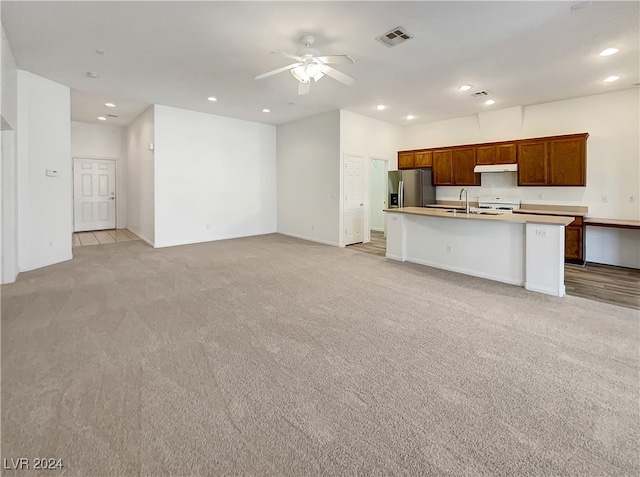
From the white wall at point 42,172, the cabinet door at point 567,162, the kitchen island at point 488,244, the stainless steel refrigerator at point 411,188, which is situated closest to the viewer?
the kitchen island at point 488,244

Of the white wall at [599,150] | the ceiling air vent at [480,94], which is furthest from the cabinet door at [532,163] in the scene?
the ceiling air vent at [480,94]

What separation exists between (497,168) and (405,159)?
2369mm

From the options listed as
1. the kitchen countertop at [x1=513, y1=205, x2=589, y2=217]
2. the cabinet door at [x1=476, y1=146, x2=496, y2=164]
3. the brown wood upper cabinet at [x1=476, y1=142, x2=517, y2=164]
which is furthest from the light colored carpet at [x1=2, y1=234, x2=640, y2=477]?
the cabinet door at [x1=476, y1=146, x2=496, y2=164]

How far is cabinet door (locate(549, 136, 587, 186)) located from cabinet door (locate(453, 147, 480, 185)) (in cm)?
147

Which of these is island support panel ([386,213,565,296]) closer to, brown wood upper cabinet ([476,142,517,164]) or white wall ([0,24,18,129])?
brown wood upper cabinet ([476,142,517,164])

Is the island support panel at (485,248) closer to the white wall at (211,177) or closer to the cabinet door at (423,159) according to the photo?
the cabinet door at (423,159)

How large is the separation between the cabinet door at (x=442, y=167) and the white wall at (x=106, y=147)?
8.75 metres

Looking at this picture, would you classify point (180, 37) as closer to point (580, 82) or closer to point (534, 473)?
point (534, 473)

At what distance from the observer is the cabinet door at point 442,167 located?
770 cm

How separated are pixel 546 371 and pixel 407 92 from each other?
496 centimetres

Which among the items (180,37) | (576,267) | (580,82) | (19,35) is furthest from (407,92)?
(19,35)

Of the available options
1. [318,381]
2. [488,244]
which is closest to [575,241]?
[488,244]

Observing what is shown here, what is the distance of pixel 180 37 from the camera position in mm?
3703

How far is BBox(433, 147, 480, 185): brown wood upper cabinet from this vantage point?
732cm
